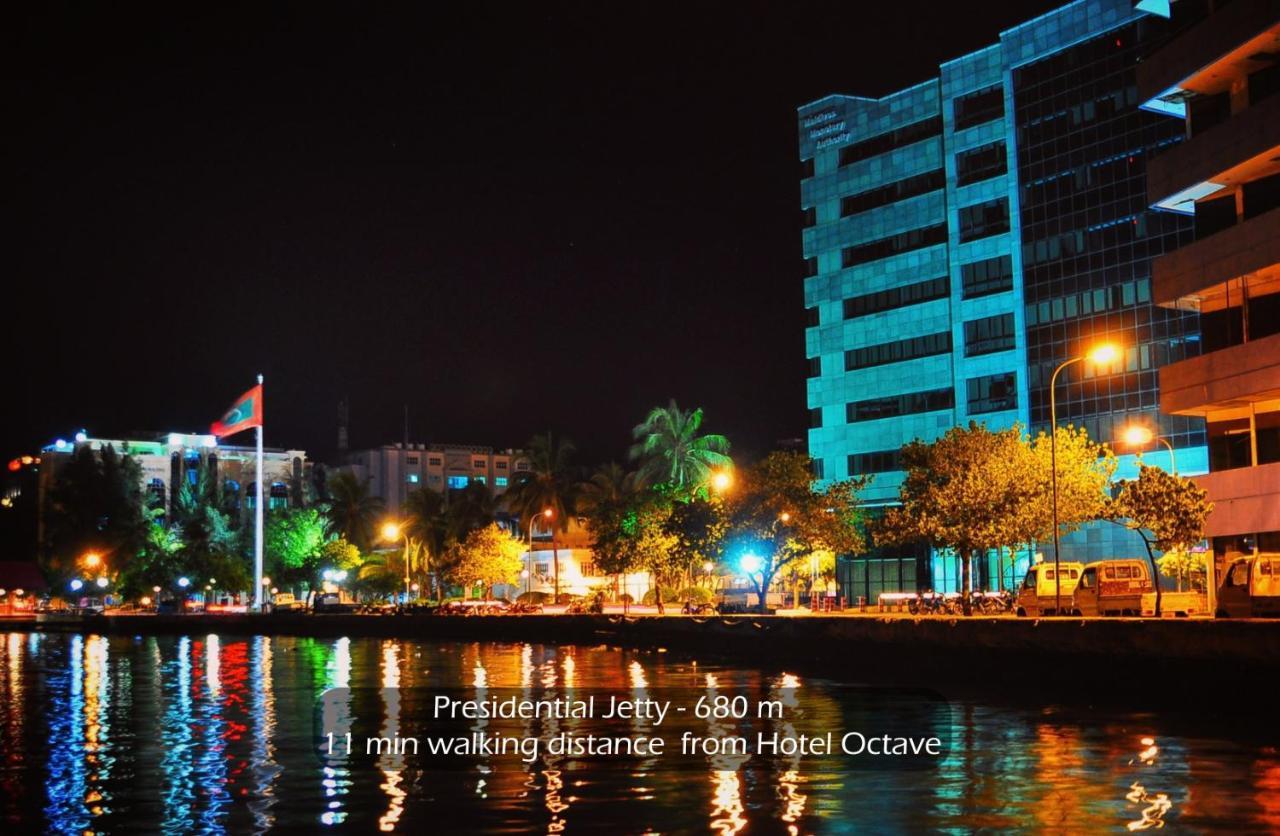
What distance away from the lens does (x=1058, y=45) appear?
97.2 m

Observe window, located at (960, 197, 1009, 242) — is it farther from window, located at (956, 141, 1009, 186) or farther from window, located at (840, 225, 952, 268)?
window, located at (840, 225, 952, 268)

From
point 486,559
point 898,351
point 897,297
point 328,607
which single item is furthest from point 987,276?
point 328,607

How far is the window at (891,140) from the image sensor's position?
10769 centimetres

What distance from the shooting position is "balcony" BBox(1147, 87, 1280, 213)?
47.6 meters

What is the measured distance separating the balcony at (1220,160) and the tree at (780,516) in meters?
28.6

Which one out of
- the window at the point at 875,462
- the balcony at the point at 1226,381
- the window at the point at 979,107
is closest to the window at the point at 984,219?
the window at the point at 979,107

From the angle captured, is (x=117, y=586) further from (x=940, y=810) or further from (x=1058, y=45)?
(x=940, y=810)

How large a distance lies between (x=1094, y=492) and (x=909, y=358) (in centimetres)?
4102

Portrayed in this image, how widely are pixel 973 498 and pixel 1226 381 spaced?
53.9 ft

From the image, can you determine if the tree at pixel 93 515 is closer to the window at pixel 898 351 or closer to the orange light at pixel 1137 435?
the window at pixel 898 351

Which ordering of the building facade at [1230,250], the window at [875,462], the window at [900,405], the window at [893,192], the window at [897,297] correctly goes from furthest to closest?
the window at [875,462]
the window at [893,192]
the window at [897,297]
the window at [900,405]
the building facade at [1230,250]

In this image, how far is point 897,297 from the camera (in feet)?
360

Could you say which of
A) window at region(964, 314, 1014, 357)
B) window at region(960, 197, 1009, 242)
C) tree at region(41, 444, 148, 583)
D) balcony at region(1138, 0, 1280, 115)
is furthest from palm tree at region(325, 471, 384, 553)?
balcony at region(1138, 0, 1280, 115)

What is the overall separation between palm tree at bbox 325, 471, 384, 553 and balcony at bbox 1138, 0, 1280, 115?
103m
